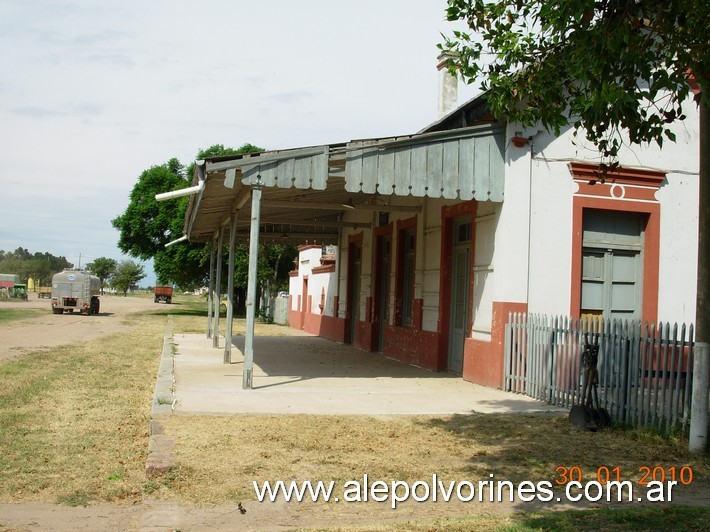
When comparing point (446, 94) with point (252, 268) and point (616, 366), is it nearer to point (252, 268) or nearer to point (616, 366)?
point (252, 268)

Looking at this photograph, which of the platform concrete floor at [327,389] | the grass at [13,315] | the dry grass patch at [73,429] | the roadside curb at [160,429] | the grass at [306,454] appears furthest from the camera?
the grass at [13,315]

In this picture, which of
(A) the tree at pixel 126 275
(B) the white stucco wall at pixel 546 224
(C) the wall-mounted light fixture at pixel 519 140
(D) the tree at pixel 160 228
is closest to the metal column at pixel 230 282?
(B) the white stucco wall at pixel 546 224

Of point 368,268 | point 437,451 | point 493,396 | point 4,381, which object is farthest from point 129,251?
point 437,451

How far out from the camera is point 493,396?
1111 centimetres

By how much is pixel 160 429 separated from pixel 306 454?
1.78 metres

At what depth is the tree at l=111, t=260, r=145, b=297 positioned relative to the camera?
123m

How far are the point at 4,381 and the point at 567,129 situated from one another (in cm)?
996

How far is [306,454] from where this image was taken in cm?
693

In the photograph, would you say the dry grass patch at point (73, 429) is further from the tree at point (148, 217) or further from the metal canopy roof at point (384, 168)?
the tree at point (148, 217)

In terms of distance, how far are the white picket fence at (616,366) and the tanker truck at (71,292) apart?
118 feet

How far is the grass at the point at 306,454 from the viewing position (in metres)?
5.43

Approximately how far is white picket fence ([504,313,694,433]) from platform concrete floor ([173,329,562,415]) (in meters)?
0.39

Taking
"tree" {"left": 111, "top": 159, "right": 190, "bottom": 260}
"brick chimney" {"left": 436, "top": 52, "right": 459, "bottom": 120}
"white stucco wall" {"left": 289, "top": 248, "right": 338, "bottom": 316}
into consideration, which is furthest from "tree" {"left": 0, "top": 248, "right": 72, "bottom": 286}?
"brick chimney" {"left": 436, "top": 52, "right": 459, "bottom": 120}

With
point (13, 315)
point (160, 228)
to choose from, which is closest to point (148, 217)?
point (160, 228)
